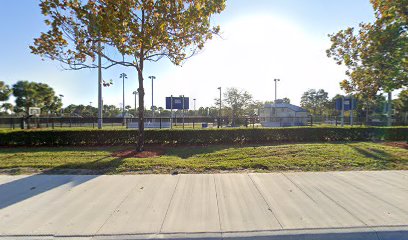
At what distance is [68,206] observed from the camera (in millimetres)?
4023

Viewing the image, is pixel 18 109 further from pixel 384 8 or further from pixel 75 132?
pixel 384 8

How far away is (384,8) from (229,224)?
32.5 feet

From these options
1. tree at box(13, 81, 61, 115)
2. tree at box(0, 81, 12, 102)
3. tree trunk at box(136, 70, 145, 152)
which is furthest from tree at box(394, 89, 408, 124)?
tree at box(0, 81, 12, 102)

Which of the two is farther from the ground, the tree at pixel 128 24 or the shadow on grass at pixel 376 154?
the tree at pixel 128 24

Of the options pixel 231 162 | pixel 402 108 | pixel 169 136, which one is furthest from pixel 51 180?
pixel 402 108

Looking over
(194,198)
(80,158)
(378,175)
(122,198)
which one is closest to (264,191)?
(194,198)

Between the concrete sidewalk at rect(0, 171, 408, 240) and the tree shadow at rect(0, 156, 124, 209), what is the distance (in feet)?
0.08

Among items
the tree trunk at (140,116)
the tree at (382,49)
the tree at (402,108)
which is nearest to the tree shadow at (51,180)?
the tree trunk at (140,116)

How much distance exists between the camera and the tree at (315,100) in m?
66.4

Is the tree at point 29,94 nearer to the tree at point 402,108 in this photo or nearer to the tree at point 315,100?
the tree at point 402,108

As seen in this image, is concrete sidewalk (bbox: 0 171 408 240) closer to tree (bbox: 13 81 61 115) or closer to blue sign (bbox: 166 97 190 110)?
blue sign (bbox: 166 97 190 110)

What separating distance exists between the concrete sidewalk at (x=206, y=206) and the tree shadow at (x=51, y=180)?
0.02m

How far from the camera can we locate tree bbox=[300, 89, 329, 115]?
66375 millimetres

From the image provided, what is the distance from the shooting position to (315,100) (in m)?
71.6
